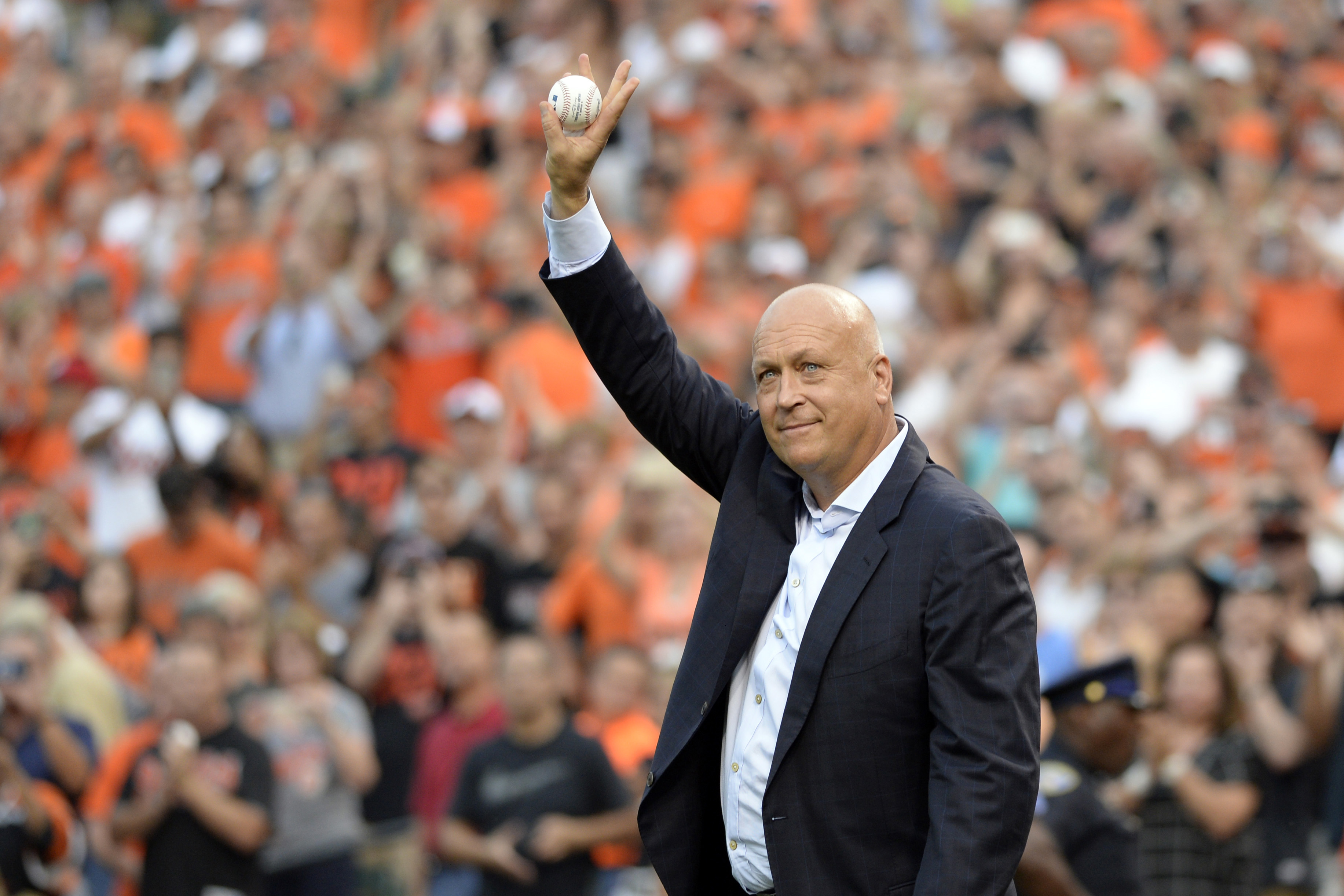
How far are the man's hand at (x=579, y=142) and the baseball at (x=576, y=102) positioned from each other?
1 centimetres

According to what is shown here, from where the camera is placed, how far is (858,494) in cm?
328

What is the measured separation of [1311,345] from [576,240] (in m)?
7.46

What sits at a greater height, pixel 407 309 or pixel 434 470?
pixel 407 309

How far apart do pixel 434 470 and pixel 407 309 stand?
A: 7.44 ft

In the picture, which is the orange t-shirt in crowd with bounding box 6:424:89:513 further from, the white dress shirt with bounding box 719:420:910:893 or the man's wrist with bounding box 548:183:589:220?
the white dress shirt with bounding box 719:420:910:893

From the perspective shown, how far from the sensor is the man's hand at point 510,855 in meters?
7.00

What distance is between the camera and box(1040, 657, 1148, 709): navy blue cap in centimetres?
545

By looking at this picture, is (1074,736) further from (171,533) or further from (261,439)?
(261,439)

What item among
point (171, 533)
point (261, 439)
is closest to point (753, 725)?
point (171, 533)

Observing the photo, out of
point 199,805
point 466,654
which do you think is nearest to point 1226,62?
point 466,654

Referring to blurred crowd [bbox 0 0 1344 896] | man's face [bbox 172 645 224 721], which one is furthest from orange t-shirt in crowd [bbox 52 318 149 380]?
man's face [bbox 172 645 224 721]

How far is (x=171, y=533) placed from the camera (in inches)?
371

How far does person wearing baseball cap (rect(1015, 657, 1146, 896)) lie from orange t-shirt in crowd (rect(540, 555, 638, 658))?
10.4 ft

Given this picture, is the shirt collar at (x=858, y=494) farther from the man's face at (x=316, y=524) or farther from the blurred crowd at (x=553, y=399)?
the man's face at (x=316, y=524)
